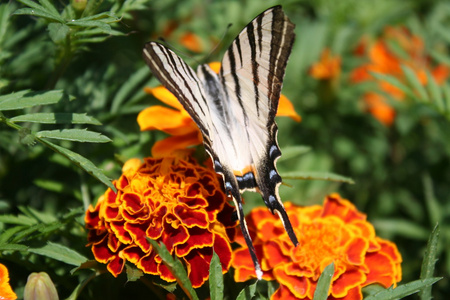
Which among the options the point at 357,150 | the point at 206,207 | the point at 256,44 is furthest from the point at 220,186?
the point at 357,150

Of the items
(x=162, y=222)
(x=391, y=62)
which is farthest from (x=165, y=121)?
(x=391, y=62)

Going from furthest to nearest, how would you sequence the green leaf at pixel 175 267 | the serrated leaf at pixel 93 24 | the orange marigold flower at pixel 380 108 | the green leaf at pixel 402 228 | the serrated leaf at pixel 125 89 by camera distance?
the orange marigold flower at pixel 380 108
the green leaf at pixel 402 228
the serrated leaf at pixel 125 89
the serrated leaf at pixel 93 24
the green leaf at pixel 175 267

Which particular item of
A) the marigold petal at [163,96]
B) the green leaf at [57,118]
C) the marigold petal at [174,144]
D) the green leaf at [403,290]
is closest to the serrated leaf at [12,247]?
the green leaf at [57,118]

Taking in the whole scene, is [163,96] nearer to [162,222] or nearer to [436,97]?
[162,222]

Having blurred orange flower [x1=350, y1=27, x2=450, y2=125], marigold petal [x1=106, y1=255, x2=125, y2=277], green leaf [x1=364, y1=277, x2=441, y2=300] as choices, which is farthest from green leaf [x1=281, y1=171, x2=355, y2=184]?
blurred orange flower [x1=350, y1=27, x2=450, y2=125]

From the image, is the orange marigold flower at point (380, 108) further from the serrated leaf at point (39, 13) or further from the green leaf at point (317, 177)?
the serrated leaf at point (39, 13)

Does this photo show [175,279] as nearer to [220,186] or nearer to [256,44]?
[220,186]

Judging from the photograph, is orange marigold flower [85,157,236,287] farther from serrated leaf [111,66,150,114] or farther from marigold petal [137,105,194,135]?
serrated leaf [111,66,150,114]
